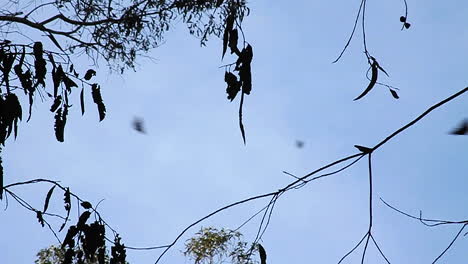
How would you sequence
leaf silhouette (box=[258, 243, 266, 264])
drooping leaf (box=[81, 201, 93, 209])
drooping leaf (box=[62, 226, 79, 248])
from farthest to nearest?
drooping leaf (box=[81, 201, 93, 209]), drooping leaf (box=[62, 226, 79, 248]), leaf silhouette (box=[258, 243, 266, 264])

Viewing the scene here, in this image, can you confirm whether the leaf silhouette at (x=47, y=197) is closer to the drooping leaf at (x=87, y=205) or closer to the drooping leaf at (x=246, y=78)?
the drooping leaf at (x=87, y=205)

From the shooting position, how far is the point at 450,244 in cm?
125

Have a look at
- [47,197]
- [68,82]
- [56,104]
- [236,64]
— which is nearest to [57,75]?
[68,82]

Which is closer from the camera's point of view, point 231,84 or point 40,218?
point 231,84

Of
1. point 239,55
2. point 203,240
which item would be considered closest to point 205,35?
point 203,240

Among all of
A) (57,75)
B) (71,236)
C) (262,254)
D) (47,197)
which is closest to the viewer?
(262,254)

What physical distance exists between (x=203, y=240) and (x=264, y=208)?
5.41m

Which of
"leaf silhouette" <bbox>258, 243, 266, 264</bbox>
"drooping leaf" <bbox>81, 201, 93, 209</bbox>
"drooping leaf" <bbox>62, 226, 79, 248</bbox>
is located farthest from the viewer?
"drooping leaf" <bbox>81, 201, 93, 209</bbox>

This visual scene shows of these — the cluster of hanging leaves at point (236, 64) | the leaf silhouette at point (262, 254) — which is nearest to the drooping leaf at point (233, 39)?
the cluster of hanging leaves at point (236, 64)

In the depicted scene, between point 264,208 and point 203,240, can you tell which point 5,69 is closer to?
point 264,208

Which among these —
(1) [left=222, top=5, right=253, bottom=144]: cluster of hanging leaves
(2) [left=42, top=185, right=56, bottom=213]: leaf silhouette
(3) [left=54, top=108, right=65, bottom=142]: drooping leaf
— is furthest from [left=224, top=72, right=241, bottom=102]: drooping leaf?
(2) [left=42, top=185, right=56, bottom=213]: leaf silhouette

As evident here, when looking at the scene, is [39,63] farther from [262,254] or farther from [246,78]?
[262,254]

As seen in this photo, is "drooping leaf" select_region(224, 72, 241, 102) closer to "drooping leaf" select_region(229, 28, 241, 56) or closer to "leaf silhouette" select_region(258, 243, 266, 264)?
"drooping leaf" select_region(229, 28, 241, 56)

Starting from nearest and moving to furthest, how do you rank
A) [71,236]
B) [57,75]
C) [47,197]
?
1. [71,236]
2. [47,197]
3. [57,75]
